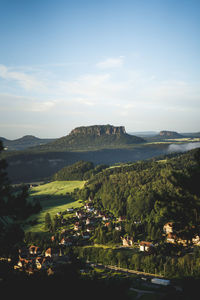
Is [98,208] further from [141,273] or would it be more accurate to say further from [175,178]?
[175,178]

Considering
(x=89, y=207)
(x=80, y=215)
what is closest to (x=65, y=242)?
(x=80, y=215)

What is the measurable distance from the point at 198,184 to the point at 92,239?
5633 centimetres

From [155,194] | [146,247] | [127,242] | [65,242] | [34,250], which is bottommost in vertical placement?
[127,242]

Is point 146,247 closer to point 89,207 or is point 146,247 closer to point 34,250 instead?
point 34,250

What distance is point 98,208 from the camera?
10681cm

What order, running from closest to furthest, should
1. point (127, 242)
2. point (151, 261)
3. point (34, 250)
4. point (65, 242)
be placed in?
point (151, 261), point (34, 250), point (65, 242), point (127, 242)

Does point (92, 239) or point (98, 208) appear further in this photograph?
point (98, 208)

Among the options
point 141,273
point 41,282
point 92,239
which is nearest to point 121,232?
point 92,239

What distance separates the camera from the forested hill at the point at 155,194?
2130 cm

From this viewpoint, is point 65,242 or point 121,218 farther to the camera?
point 121,218

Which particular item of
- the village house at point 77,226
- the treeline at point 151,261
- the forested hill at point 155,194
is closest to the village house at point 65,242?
the treeline at point 151,261

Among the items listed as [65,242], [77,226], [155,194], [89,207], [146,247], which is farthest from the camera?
[89,207]

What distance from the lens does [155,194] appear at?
22594 mm

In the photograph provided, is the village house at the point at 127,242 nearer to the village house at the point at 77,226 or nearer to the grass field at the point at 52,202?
the village house at the point at 77,226
